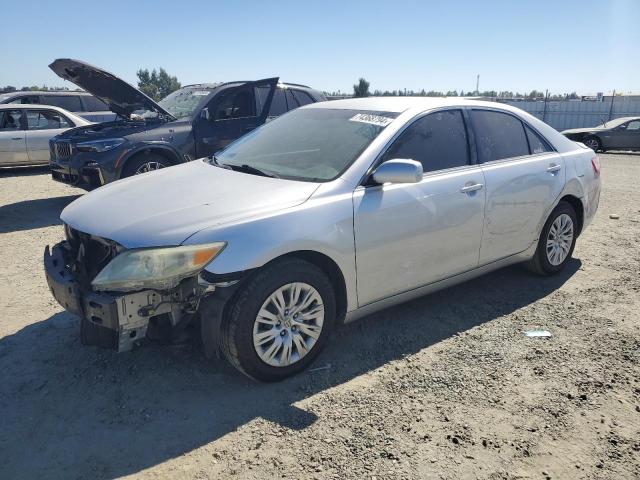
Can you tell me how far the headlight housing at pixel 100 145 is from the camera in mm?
7336

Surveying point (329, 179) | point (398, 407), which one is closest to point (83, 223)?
point (329, 179)

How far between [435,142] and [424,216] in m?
0.65

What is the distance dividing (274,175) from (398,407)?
5.61 feet

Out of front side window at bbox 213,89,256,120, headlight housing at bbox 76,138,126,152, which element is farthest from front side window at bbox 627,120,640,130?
headlight housing at bbox 76,138,126,152

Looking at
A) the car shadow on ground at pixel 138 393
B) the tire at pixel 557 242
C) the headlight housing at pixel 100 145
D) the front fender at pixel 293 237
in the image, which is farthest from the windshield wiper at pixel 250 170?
the headlight housing at pixel 100 145

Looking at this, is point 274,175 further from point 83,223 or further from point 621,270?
point 621,270

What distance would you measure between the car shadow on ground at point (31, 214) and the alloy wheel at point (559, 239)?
6.20 meters

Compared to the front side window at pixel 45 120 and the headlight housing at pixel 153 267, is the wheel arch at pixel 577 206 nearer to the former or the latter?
the headlight housing at pixel 153 267

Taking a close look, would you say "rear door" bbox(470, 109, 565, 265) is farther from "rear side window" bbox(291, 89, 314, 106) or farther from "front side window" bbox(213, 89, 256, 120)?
"rear side window" bbox(291, 89, 314, 106)

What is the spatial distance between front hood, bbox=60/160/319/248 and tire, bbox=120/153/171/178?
12.4ft

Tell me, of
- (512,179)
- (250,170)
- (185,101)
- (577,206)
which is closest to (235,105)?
(185,101)

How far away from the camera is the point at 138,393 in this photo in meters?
3.12

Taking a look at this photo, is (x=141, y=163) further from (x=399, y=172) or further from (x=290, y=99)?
(x=399, y=172)

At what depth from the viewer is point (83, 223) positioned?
321cm
